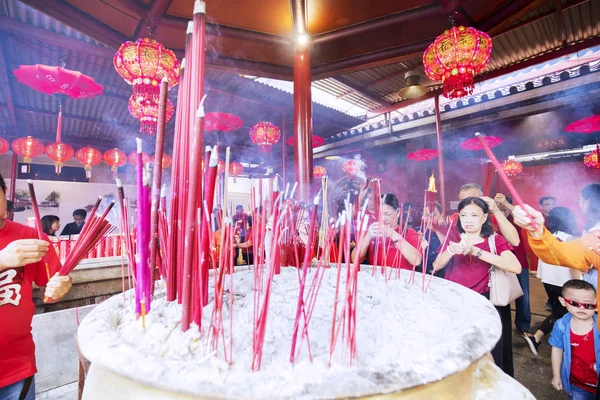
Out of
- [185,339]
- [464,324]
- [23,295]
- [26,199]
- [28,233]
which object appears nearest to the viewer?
[185,339]

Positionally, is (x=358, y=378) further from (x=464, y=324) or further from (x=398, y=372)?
(x=464, y=324)

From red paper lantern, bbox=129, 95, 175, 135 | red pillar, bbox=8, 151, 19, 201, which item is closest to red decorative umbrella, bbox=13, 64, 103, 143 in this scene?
red paper lantern, bbox=129, 95, 175, 135

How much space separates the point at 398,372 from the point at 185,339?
55cm

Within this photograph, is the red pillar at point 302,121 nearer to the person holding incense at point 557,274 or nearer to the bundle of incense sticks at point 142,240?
the bundle of incense sticks at point 142,240

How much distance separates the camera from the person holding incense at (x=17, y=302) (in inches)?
54.9

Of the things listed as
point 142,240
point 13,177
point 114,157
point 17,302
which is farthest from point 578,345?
point 13,177

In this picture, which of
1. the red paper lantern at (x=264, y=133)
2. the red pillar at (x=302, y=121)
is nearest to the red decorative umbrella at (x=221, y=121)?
the red paper lantern at (x=264, y=133)

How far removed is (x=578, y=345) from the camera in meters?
2.05

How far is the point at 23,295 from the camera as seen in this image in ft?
5.10

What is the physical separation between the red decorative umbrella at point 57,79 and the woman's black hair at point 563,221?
5.80 m

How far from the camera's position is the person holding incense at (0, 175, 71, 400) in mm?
1394

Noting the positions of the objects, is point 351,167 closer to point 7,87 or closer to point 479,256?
point 479,256

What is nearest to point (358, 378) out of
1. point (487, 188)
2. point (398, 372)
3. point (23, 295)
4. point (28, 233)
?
point (398, 372)

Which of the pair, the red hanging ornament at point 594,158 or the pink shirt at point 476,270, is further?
the red hanging ornament at point 594,158
